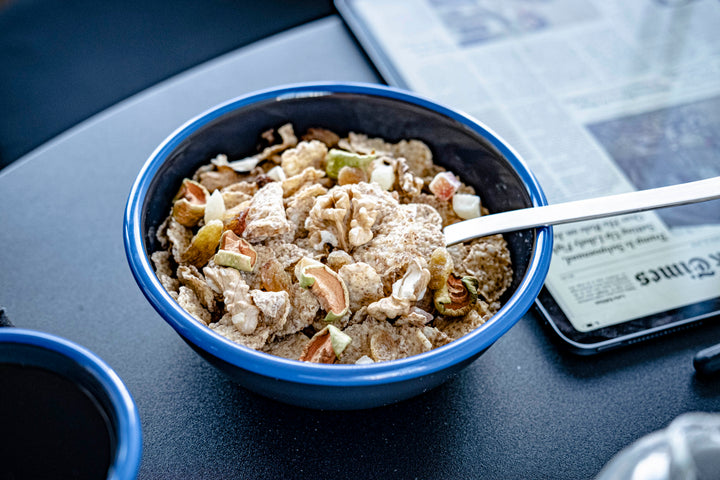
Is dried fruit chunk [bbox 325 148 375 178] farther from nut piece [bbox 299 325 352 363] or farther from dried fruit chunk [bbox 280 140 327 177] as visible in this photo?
nut piece [bbox 299 325 352 363]

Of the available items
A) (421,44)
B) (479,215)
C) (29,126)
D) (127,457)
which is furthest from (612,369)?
(29,126)

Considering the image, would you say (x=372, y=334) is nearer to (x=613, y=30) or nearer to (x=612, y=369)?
(x=612, y=369)

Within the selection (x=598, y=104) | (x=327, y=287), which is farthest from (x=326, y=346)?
(x=598, y=104)

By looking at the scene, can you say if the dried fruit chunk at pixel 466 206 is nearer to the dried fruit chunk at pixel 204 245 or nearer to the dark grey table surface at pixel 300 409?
the dark grey table surface at pixel 300 409

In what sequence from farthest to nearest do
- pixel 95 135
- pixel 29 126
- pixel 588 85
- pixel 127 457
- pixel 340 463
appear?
pixel 29 126
pixel 588 85
pixel 95 135
pixel 340 463
pixel 127 457

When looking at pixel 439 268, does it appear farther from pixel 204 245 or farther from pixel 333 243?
→ pixel 204 245

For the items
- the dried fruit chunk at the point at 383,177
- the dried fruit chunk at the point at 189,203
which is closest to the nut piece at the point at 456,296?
the dried fruit chunk at the point at 383,177
